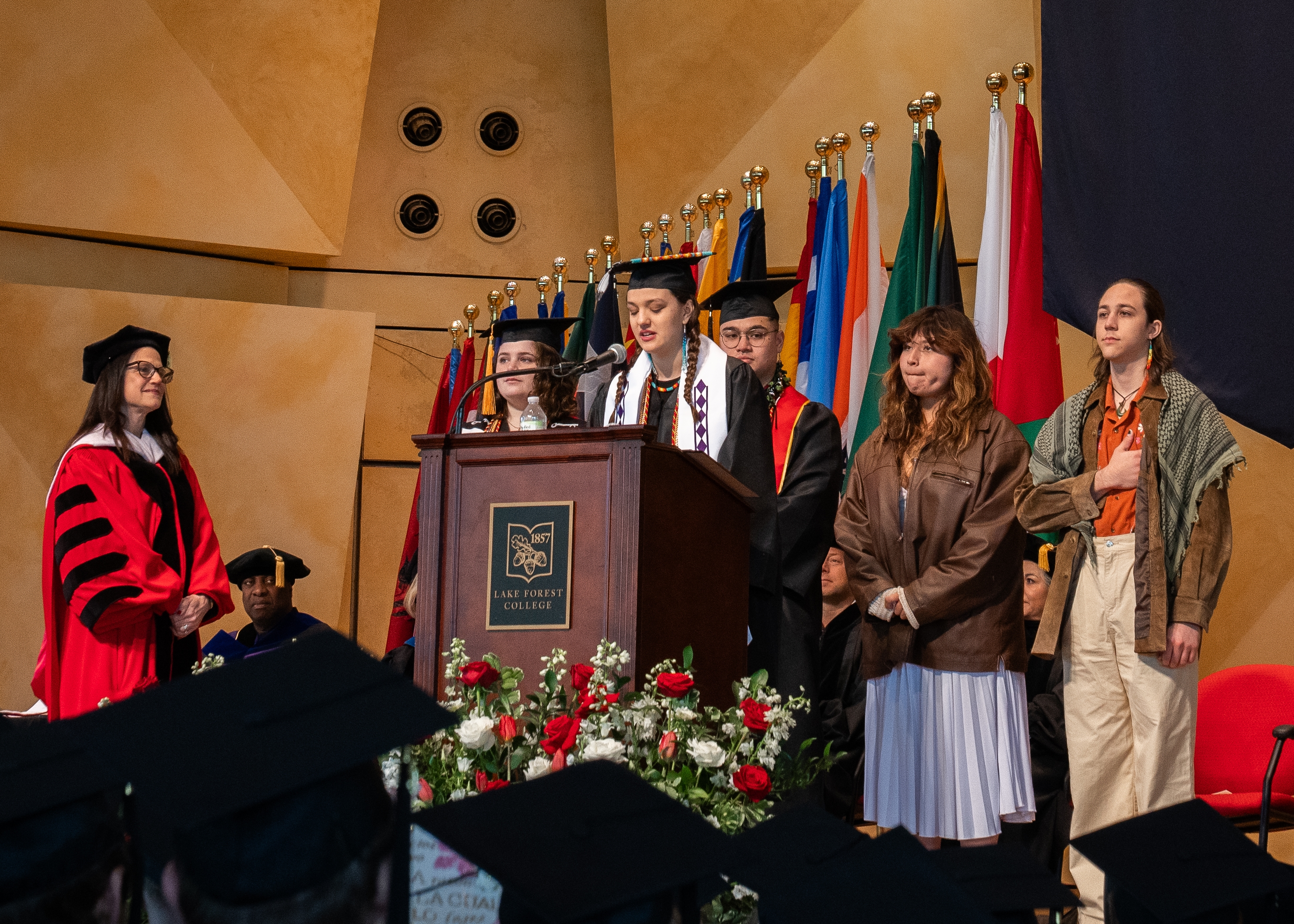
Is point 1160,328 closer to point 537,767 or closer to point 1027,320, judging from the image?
point 1027,320

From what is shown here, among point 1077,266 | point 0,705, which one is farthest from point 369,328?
point 1077,266

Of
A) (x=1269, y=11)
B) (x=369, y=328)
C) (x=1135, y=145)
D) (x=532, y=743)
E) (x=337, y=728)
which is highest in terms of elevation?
(x=1269, y=11)

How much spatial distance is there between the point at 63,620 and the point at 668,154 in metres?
4.25

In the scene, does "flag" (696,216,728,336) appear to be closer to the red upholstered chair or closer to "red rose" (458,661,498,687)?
the red upholstered chair

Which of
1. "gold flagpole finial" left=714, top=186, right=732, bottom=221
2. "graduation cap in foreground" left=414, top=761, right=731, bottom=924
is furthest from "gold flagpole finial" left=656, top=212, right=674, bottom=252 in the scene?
"graduation cap in foreground" left=414, top=761, right=731, bottom=924

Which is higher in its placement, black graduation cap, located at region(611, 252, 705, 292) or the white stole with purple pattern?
black graduation cap, located at region(611, 252, 705, 292)

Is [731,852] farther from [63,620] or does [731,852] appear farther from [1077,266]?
[1077,266]

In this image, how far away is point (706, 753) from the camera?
2.45 metres

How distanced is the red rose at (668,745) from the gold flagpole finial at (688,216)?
4.69 metres

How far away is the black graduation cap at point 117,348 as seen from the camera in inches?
194

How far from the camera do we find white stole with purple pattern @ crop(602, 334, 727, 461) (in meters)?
3.61

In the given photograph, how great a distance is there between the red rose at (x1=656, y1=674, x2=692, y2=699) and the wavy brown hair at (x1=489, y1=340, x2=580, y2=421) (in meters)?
2.11

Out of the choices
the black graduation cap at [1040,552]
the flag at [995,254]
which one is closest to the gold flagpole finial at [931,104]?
the flag at [995,254]

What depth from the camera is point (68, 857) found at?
131 cm
